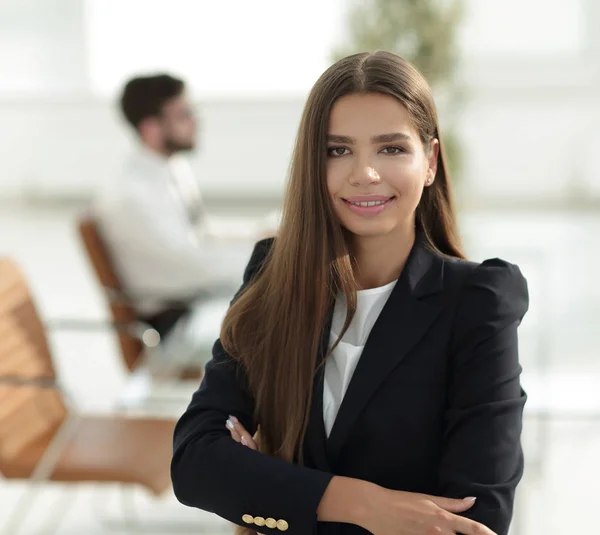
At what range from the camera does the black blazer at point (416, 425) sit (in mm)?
1289

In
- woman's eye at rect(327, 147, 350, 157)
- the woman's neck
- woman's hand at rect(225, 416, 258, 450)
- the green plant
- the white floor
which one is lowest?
the white floor

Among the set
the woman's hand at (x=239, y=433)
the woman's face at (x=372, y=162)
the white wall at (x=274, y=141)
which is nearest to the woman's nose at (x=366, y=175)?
the woman's face at (x=372, y=162)

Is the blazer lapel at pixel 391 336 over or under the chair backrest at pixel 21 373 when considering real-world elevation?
over

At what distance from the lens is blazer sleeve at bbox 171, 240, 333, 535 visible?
4.22ft

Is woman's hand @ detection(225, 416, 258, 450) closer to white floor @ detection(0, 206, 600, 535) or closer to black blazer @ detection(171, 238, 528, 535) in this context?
black blazer @ detection(171, 238, 528, 535)

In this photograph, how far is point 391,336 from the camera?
52.9 inches

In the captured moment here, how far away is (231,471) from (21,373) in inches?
60.1

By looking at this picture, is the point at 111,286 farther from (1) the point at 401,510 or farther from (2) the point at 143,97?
(1) the point at 401,510

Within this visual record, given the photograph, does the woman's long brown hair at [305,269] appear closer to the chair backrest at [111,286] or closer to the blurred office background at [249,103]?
the chair backrest at [111,286]

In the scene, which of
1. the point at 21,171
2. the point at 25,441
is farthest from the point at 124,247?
the point at 21,171

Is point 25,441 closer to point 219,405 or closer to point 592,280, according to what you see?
point 219,405

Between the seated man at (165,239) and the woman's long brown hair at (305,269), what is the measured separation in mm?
1879

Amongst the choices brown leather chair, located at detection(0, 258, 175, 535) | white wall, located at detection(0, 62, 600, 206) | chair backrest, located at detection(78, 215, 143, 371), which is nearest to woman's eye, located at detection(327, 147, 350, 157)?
brown leather chair, located at detection(0, 258, 175, 535)

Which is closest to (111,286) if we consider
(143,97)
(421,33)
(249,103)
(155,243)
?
(155,243)
